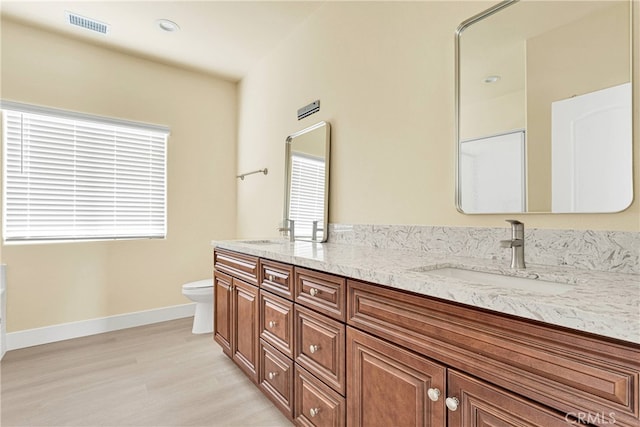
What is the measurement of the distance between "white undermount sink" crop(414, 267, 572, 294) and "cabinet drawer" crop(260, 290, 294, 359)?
752mm

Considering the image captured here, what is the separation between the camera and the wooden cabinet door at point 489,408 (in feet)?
2.28

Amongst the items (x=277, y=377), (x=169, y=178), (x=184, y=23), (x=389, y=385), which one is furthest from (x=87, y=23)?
(x=389, y=385)

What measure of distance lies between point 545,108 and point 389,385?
1186 millimetres

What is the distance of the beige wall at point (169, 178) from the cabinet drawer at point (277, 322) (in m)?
2.00

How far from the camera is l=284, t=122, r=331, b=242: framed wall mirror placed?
7.62 feet

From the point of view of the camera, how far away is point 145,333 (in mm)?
2934

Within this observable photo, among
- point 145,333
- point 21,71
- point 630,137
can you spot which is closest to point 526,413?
point 630,137

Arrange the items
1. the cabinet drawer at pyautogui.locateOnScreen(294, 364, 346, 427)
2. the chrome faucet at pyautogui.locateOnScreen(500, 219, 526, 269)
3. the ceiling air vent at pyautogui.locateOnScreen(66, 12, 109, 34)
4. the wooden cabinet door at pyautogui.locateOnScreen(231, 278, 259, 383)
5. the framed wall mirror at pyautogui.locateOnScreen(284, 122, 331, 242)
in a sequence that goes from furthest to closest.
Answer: the ceiling air vent at pyautogui.locateOnScreen(66, 12, 109, 34) → the framed wall mirror at pyautogui.locateOnScreen(284, 122, 331, 242) → the wooden cabinet door at pyautogui.locateOnScreen(231, 278, 259, 383) → the cabinet drawer at pyautogui.locateOnScreen(294, 364, 346, 427) → the chrome faucet at pyautogui.locateOnScreen(500, 219, 526, 269)

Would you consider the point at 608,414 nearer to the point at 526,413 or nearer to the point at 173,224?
the point at 526,413

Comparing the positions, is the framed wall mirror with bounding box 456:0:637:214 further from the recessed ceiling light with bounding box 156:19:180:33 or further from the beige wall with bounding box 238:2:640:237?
the recessed ceiling light with bounding box 156:19:180:33

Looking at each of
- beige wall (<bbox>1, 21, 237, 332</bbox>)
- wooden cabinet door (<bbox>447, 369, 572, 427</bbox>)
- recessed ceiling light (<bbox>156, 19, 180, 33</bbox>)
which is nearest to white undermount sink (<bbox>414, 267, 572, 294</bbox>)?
wooden cabinet door (<bbox>447, 369, 572, 427</bbox>)

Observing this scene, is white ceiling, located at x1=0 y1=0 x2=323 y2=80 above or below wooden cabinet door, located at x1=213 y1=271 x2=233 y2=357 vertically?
above

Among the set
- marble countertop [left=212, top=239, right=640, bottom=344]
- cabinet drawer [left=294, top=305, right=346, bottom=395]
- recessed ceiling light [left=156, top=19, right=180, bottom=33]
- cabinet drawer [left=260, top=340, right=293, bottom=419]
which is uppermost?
recessed ceiling light [left=156, top=19, right=180, bottom=33]

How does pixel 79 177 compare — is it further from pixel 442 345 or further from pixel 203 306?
pixel 442 345
